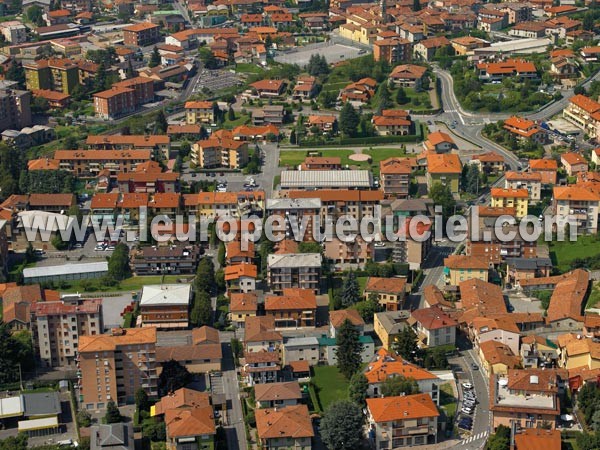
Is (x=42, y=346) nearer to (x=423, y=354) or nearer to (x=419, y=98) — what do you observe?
(x=423, y=354)

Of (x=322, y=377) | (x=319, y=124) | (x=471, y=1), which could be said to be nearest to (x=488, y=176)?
(x=319, y=124)

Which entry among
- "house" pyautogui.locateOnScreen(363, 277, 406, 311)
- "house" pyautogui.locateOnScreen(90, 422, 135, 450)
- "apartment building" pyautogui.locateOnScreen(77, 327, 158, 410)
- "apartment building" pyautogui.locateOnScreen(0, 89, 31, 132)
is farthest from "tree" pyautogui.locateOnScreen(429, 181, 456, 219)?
"apartment building" pyautogui.locateOnScreen(0, 89, 31, 132)

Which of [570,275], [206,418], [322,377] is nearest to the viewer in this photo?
[206,418]

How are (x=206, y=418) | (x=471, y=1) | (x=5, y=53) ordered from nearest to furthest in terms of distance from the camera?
(x=206, y=418), (x=5, y=53), (x=471, y=1)

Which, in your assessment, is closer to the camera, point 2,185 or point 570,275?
point 570,275

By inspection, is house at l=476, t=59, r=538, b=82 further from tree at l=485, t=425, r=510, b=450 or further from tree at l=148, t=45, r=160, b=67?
tree at l=485, t=425, r=510, b=450

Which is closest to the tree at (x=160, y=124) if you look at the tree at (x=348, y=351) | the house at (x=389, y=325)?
the house at (x=389, y=325)

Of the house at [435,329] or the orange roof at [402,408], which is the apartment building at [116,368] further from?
the house at [435,329]
